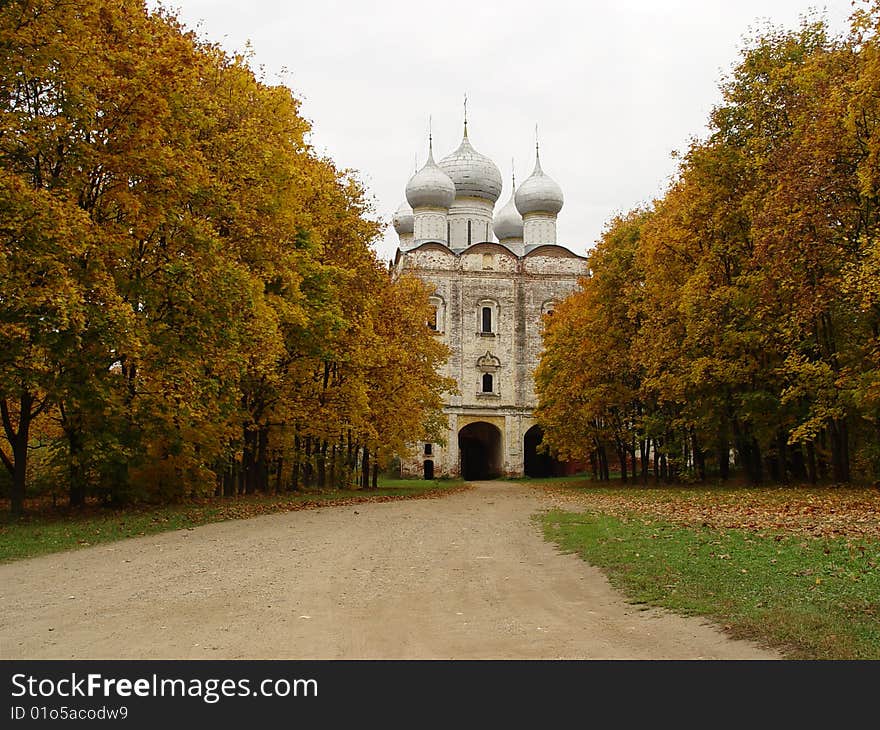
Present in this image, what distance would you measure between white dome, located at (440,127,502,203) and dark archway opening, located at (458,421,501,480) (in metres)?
17.9

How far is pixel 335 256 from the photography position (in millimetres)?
26672

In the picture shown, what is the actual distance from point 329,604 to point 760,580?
4292mm

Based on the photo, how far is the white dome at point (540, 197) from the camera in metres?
62.8

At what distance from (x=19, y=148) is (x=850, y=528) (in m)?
15.1

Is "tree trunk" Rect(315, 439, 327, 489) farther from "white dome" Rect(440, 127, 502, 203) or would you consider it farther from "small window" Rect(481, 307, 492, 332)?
"white dome" Rect(440, 127, 502, 203)

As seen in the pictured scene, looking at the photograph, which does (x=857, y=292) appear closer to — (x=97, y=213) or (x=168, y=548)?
(x=168, y=548)

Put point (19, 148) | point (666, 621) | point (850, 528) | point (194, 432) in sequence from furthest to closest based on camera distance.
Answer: point (194, 432) → point (19, 148) → point (850, 528) → point (666, 621)

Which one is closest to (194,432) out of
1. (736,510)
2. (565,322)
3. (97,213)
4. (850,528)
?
(97,213)

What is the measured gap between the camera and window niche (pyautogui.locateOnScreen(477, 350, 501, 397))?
2188 inches

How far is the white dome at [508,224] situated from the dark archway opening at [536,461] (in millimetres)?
18142

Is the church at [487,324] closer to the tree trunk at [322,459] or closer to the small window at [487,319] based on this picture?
the small window at [487,319]

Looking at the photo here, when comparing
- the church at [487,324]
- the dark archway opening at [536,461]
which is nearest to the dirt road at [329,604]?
the church at [487,324]

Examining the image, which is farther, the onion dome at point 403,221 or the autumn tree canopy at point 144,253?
the onion dome at point 403,221

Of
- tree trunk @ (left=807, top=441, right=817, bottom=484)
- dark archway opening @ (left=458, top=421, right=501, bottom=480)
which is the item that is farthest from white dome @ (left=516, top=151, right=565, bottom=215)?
tree trunk @ (left=807, top=441, right=817, bottom=484)
